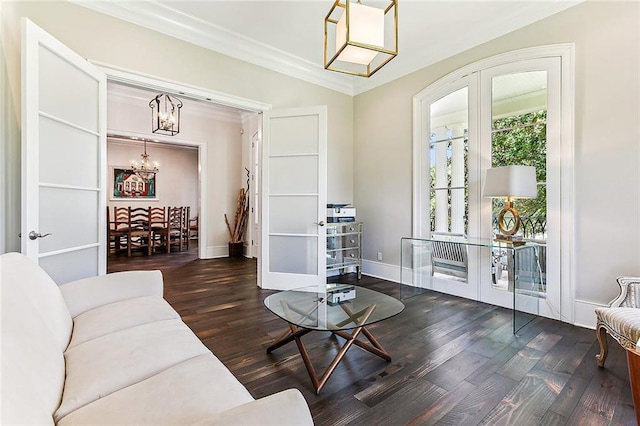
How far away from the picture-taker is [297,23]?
10.4 feet

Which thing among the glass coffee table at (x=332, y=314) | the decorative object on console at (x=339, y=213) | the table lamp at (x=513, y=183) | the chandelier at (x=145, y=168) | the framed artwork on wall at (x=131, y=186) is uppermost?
the chandelier at (x=145, y=168)

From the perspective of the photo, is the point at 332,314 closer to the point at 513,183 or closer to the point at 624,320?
the point at 624,320

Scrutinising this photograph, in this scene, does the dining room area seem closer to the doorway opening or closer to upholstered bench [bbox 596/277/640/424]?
the doorway opening

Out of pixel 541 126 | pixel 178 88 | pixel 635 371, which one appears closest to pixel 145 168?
pixel 178 88

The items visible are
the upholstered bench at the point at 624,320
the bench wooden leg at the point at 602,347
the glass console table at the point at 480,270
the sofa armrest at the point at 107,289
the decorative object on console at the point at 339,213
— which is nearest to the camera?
the upholstered bench at the point at 624,320

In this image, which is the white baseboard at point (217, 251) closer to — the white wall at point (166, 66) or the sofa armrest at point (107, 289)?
the white wall at point (166, 66)

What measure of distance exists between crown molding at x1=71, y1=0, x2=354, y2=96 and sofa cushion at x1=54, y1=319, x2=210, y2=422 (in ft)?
A: 9.79

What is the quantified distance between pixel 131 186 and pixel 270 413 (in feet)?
28.7

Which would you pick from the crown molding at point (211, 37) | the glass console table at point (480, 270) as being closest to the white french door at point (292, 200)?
the crown molding at point (211, 37)

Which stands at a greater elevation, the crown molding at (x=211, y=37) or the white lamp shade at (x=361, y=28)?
the crown molding at (x=211, y=37)

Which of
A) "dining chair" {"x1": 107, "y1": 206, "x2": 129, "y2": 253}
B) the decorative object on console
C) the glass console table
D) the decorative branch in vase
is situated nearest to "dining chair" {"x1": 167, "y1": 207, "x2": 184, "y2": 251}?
"dining chair" {"x1": 107, "y1": 206, "x2": 129, "y2": 253}

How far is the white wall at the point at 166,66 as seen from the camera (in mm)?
2275

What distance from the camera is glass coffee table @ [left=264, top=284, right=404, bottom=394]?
5.79 ft

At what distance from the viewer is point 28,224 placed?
1942mm
